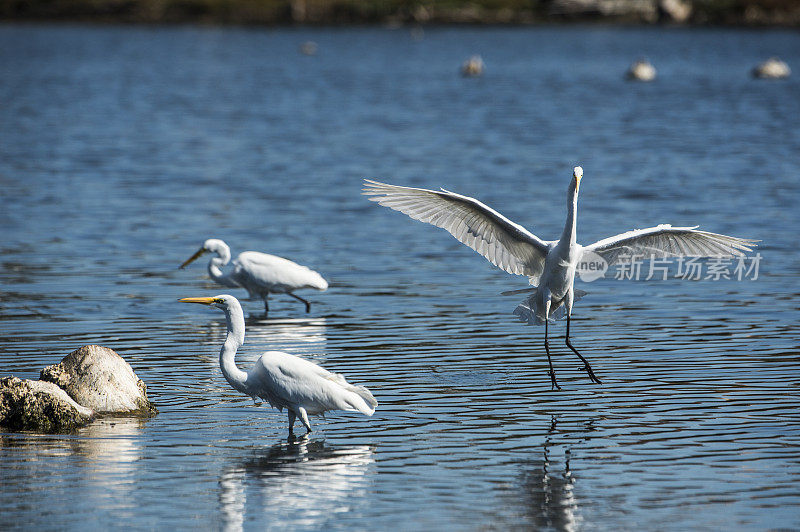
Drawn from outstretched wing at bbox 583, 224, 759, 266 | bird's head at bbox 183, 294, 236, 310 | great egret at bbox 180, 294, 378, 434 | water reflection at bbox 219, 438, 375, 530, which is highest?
outstretched wing at bbox 583, 224, 759, 266

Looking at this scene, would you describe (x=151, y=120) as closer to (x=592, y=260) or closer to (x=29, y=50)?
(x=592, y=260)

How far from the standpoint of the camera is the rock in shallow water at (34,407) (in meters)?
9.64

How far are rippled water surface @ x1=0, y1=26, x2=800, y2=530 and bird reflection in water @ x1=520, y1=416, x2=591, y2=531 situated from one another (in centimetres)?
2

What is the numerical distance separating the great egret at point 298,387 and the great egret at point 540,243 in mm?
2082

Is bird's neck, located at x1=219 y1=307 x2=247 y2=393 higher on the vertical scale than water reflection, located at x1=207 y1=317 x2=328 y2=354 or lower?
higher

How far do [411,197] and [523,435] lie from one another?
108 inches

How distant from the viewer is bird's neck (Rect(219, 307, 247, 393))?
9.77m

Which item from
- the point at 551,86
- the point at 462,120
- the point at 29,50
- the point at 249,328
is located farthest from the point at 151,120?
the point at 29,50

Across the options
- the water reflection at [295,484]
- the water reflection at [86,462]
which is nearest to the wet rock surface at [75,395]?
the water reflection at [86,462]

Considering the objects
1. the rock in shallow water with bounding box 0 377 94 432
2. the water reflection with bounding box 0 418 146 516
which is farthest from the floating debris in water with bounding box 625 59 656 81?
the rock in shallow water with bounding box 0 377 94 432

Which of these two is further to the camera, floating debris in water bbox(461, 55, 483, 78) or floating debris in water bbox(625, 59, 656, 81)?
floating debris in water bbox(461, 55, 483, 78)

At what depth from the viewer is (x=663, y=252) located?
38.9ft

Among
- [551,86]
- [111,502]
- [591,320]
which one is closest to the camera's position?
[111,502]

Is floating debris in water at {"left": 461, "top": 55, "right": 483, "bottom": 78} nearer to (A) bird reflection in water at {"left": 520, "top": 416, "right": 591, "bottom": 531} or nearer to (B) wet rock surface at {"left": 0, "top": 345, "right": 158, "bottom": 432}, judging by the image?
(B) wet rock surface at {"left": 0, "top": 345, "right": 158, "bottom": 432}
